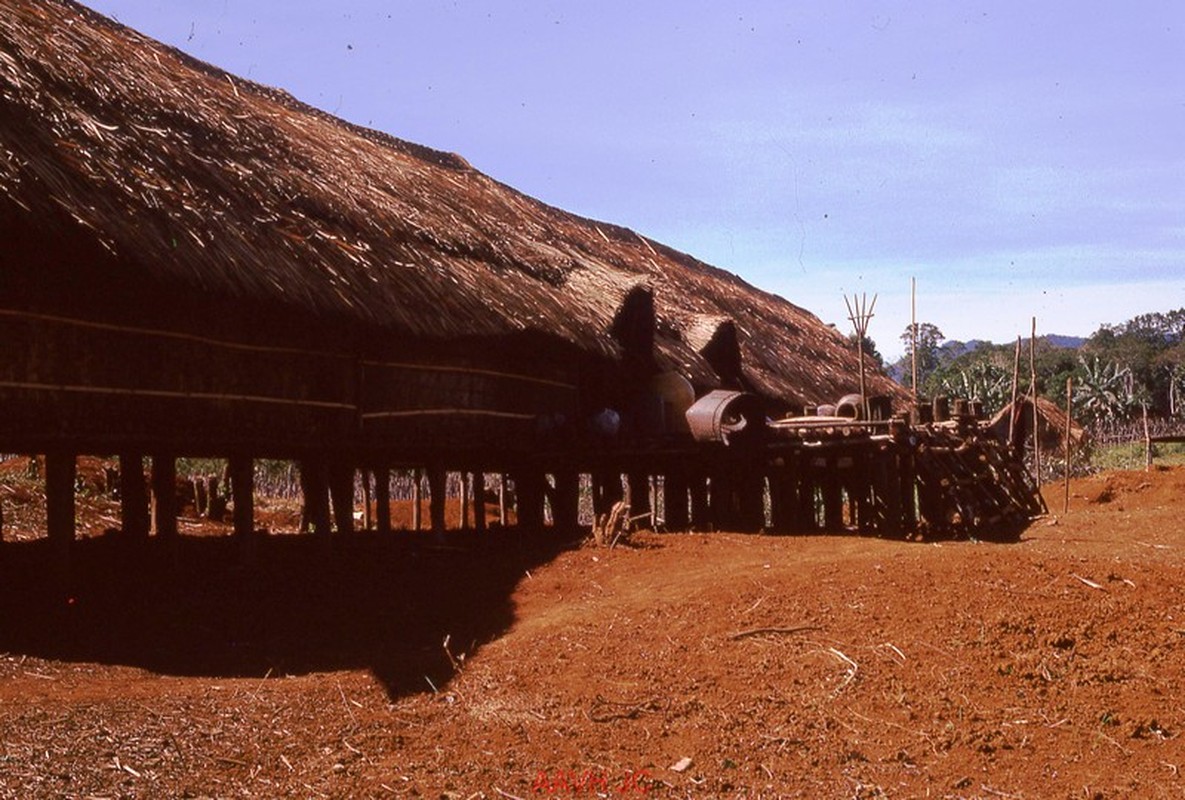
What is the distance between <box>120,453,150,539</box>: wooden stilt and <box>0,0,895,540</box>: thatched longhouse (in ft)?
3.07

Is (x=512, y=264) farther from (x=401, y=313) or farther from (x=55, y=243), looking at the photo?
(x=55, y=243)

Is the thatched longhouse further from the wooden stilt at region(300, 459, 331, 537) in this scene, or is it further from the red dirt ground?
the red dirt ground

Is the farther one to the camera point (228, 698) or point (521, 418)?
point (521, 418)

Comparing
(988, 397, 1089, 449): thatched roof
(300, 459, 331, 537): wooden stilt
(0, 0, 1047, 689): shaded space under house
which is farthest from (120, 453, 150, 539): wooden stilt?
(988, 397, 1089, 449): thatched roof

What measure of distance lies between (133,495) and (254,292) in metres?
3.69

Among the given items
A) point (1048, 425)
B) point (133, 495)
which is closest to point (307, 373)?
point (133, 495)

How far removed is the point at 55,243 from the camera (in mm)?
8602

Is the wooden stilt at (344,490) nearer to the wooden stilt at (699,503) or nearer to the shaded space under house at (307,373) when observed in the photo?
the shaded space under house at (307,373)

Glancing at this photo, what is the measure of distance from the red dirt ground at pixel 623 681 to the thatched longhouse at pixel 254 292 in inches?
68.7

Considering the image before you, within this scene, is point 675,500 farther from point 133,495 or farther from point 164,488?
point 133,495

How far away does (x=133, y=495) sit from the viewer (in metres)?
12.4

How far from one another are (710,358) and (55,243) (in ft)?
37.1

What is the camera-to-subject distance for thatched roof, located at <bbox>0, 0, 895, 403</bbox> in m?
9.05

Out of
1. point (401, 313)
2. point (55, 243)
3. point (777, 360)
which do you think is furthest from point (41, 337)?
point (777, 360)
